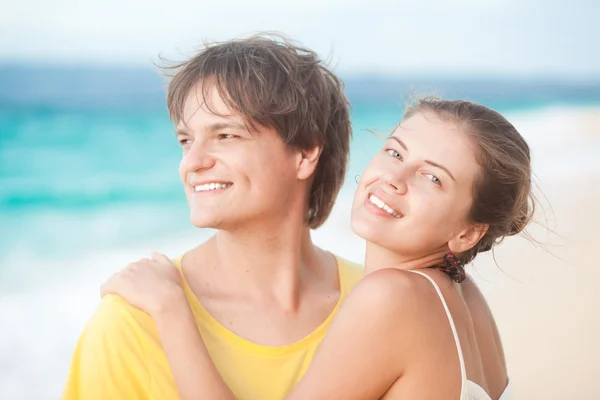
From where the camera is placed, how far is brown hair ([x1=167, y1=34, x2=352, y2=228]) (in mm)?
2756

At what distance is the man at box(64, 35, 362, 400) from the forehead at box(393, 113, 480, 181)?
54 cm

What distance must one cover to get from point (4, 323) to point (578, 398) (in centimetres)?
509

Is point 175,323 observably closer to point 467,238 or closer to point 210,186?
point 210,186

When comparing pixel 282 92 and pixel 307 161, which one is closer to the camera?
pixel 282 92

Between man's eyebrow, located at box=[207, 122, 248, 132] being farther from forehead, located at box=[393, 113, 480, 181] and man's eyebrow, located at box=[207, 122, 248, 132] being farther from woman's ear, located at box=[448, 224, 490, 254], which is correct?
woman's ear, located at box=[448, 224, 490, 254]

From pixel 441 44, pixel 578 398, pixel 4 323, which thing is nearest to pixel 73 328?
pixel 4 323

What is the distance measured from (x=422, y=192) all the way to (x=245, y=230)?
696 millimetres

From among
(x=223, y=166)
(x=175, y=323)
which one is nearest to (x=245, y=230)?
(x=223, y=166)

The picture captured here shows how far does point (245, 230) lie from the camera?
2838mm

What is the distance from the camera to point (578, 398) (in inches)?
207

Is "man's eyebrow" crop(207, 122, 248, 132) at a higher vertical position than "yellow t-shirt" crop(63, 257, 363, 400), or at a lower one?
higher

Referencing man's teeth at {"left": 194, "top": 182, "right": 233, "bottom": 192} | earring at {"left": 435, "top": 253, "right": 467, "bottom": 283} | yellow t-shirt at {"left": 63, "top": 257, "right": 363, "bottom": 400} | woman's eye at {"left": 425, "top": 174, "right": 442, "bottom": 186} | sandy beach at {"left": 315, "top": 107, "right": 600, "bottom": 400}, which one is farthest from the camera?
sandy beach at {"left": 315, "top": 107, "right": 600, "bottom": 400}

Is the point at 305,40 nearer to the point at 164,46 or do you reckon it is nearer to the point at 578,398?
the point at 164,46

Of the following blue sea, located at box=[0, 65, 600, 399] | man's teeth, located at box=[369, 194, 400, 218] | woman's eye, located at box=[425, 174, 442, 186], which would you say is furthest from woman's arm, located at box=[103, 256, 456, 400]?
blue sea, located at box=[0, 65, 600, 399]
